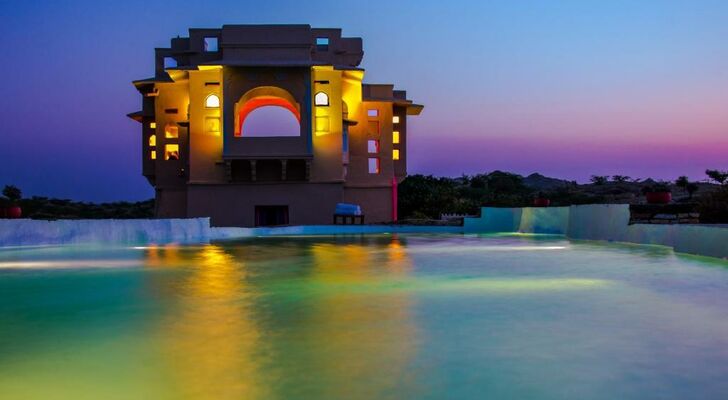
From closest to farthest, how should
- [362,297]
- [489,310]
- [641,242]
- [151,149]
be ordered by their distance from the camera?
[489,310] → [362,297] → [641,242] → [151,149]

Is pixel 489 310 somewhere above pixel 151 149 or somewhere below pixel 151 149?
below

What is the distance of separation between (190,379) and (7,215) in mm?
18360

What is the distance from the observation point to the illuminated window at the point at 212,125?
105 ft

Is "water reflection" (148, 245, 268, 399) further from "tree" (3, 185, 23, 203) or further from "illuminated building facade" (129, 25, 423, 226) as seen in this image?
"tree" (3, 185, 23, 203)

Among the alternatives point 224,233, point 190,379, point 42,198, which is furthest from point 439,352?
point 42,198

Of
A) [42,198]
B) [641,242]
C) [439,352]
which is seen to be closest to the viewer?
[439,352]

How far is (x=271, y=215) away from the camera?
34406 millimetres

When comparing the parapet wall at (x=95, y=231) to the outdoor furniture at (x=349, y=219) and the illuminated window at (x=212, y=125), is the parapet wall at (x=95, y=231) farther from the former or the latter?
the outdoor furniture at (x=349, y=219)

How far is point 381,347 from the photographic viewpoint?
13.1 feet

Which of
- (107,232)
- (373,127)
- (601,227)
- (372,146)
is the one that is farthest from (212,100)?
(601,227)

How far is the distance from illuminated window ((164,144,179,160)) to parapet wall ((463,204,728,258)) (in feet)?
51.0

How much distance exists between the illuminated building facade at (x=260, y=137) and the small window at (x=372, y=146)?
10 centimetres

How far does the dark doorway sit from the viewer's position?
33500 millimetres

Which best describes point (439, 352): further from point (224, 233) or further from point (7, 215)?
point (224, 233)
